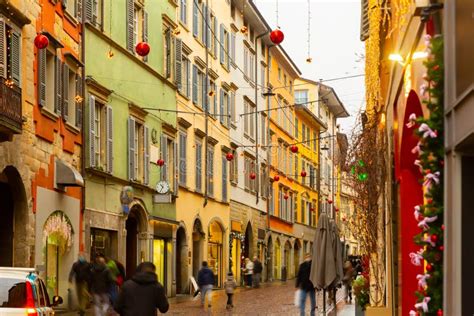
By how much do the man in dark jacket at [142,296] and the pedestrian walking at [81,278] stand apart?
996 cm

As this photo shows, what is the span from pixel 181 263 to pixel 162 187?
5675 mm

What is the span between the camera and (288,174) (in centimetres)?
6662

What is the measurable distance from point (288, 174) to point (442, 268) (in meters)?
59.8

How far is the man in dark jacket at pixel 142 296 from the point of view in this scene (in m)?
11.8

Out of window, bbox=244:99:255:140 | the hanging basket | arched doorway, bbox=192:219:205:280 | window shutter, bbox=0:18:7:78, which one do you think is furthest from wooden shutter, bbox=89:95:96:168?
window, bbox=244:99:255:140

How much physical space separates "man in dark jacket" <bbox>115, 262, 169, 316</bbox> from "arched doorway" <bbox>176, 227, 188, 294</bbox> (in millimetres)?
27643

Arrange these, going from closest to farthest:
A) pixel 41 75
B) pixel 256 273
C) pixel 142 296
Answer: pixel 142 296 → pixel 41 75 → pixel 256 273

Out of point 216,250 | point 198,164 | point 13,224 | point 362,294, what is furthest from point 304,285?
point 216,250

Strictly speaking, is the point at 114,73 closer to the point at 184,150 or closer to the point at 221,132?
the point at 184,150

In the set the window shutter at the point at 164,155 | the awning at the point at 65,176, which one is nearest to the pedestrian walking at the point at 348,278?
the window shutter at the point at 164,155

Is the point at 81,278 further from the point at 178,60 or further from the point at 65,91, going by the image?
the point at 178,60

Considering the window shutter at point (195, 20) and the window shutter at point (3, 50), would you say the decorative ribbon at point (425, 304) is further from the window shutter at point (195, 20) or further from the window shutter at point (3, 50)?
the window shutter at point (195, 20)

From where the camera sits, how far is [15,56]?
22.2 meters

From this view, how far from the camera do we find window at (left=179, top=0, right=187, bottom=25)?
A: 39656 millimetres
